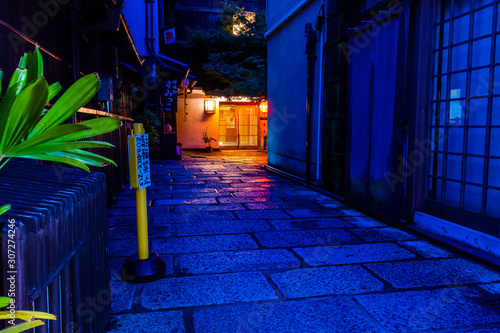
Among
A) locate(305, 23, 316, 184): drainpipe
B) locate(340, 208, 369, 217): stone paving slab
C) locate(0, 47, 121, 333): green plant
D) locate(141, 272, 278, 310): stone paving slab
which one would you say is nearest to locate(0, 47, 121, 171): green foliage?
locate(0, 47, 121, 333): green plant

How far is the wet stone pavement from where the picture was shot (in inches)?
114

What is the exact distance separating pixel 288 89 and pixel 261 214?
6207 mm

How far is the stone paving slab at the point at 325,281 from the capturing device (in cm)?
342

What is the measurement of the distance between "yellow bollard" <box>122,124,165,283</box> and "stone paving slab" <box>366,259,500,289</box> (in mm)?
2371

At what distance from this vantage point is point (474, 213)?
4621 millimetres

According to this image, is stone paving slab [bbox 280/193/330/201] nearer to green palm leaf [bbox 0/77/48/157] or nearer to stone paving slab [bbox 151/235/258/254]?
stone paving slab [bbox 151/235/258/254]

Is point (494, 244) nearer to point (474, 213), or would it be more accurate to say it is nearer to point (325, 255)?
point (474, 213)

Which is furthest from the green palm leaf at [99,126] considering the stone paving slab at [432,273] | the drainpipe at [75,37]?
the drainpipe at [75,37]

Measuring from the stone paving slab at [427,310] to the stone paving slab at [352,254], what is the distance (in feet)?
2.92

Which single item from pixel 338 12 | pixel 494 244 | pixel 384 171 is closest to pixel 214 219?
pixel 384 171

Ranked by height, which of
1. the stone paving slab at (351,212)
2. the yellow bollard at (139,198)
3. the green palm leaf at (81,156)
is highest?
the green palm leaf at (81,156)

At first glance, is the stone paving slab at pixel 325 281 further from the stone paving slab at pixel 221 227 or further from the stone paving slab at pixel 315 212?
the stone paving slab at pixel 315 212

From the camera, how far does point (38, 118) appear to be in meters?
1.14

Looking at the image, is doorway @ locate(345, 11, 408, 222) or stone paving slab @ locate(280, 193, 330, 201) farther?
stone paving slab @ locate(280, 193, 330, 201)
